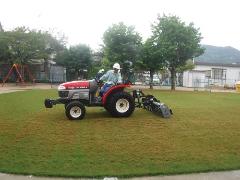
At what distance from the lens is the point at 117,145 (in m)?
8.09

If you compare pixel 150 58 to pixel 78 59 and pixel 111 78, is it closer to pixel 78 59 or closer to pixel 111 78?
pixel 78 59

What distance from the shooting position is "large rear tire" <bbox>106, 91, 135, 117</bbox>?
11.8m

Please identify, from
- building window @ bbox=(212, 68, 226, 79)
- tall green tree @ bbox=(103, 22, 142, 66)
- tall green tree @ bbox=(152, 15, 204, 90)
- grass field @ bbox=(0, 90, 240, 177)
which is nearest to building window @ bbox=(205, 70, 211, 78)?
building window @ bbox=(212, 68, 226, 79)

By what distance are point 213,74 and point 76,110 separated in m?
37.2

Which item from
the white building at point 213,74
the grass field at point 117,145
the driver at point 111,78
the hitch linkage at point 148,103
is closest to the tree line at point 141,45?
the white building at point 213,74

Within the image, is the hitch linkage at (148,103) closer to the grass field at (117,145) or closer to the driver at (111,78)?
the grass field at (117,145)

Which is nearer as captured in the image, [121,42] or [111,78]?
[111,78]

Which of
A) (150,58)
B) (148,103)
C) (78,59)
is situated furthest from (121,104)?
(78,59)

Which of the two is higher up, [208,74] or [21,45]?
[21,45]

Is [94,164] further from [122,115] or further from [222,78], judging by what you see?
[222,78]

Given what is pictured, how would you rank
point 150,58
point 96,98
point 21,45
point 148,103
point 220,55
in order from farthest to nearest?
point 220,55
point 21,45
point 150,58
point 148,103
point 96,98

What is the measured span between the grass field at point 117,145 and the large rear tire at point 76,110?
21 cm

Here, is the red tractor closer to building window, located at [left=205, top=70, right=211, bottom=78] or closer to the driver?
the driver

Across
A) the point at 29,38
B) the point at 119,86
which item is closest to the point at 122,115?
the point at 119,86
